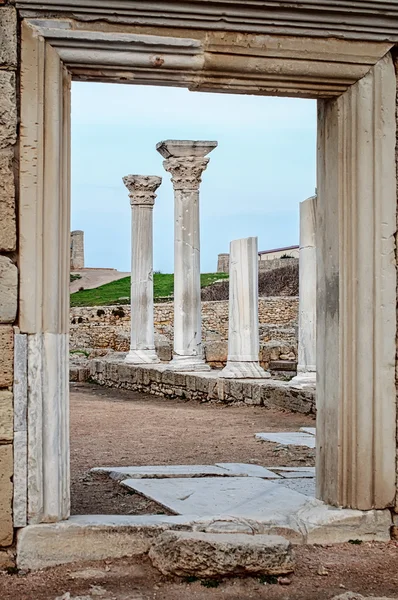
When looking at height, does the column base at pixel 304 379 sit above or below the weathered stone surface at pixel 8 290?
below

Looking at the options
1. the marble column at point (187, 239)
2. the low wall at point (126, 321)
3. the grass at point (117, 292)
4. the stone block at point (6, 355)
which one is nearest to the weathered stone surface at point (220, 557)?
the stone block at point (6, 355)

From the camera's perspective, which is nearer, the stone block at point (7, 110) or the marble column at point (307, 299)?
the stone block at point (7, 110)

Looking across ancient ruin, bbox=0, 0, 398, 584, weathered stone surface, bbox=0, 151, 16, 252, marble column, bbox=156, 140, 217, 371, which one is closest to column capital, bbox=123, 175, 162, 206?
marble column, bbox=156, 140, 217, 371

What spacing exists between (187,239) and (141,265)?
96.9 inches

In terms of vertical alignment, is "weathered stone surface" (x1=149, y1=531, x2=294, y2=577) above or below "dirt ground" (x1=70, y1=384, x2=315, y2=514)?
above

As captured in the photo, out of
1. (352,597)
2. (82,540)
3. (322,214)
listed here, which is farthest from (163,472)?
(352,597)

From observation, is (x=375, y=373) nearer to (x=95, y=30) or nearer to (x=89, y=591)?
(x=89, y=591)

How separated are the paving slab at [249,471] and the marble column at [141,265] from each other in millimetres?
12076

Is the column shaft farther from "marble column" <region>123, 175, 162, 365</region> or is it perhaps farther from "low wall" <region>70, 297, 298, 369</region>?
"low wall" <region>70, 297, 298, 369</region>

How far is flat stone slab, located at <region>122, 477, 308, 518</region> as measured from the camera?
5613 mm

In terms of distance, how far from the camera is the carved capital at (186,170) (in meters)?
17.7

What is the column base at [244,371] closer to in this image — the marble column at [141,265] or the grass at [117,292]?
the marble column at [141,265]

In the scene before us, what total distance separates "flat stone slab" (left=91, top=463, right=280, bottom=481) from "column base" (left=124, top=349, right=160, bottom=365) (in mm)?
11941

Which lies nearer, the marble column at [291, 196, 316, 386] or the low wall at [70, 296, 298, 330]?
the marble column at [291, 196, 316, 386]
